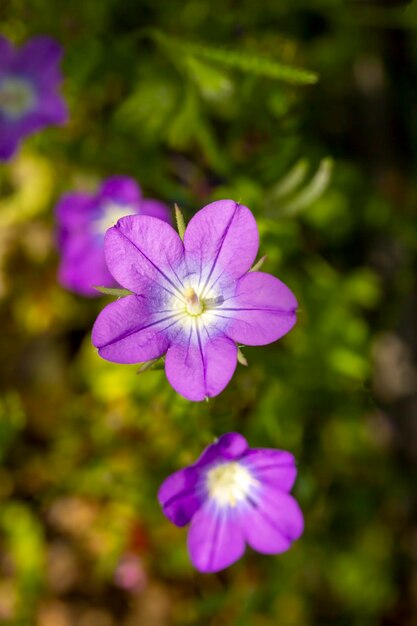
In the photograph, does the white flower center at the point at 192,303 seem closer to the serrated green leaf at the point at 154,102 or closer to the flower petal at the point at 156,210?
the flower petal at the point at 156,210

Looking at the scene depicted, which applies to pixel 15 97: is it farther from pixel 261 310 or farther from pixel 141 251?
pixel 261 310

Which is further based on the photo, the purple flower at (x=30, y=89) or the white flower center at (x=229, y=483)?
the purple flower at (x=30, y=89)

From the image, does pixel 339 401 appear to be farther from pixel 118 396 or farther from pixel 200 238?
pixel 200 238

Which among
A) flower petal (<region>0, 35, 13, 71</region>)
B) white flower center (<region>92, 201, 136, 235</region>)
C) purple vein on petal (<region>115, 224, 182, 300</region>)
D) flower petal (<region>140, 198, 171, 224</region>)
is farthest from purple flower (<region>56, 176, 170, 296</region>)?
purple vein on petal (<region>115, 224, 182, 300</region>)

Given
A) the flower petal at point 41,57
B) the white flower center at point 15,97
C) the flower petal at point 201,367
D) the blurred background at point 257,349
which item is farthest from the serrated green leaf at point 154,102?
the flower petal at point 201,367

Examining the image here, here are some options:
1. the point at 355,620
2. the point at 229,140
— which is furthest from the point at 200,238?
the point at 355,620

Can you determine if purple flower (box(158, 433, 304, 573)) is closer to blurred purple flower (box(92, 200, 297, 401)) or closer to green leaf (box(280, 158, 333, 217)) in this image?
blurred purple flower (box(92, 200, 297, 401))
